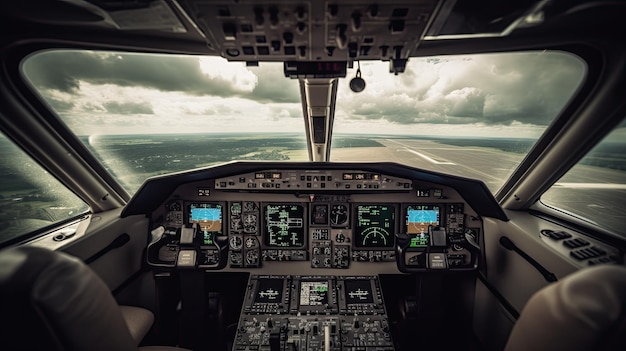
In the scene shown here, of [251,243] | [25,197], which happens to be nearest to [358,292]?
[251,243]

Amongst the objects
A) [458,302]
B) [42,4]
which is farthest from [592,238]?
[42,4]

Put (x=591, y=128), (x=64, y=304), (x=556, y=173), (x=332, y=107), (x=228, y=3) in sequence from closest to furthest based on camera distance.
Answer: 1. (x=64, y=304)
2. (x=228, y=3)
3. (x=591, y=128)
4. (x=556, y=173)
5. (x=332, y=107)

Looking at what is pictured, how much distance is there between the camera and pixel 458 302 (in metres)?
2.76

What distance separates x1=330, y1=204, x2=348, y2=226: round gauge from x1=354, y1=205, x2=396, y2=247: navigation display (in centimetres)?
11

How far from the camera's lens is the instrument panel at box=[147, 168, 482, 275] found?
8.82 feet

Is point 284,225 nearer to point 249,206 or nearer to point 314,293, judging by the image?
point 249,206

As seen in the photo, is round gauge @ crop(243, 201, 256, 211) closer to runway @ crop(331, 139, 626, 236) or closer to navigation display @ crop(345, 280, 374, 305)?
navigation display @ crop(345, 280, 374, 305)

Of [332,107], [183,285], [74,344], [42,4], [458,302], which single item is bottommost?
[458,302]

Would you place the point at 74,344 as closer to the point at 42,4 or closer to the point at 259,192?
the point at 42,4

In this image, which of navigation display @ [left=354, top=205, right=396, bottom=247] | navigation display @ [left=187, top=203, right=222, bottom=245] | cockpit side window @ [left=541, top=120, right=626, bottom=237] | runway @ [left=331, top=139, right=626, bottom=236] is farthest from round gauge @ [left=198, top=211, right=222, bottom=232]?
cockpit side window @ [left=541, top=120, right=626, bottom=237]

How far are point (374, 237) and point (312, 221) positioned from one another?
58 centimetres

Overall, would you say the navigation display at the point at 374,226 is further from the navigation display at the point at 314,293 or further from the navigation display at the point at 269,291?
the navigation display at the point at 269,291

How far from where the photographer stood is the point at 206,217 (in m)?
2.76

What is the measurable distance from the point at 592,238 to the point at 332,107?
2.17m
